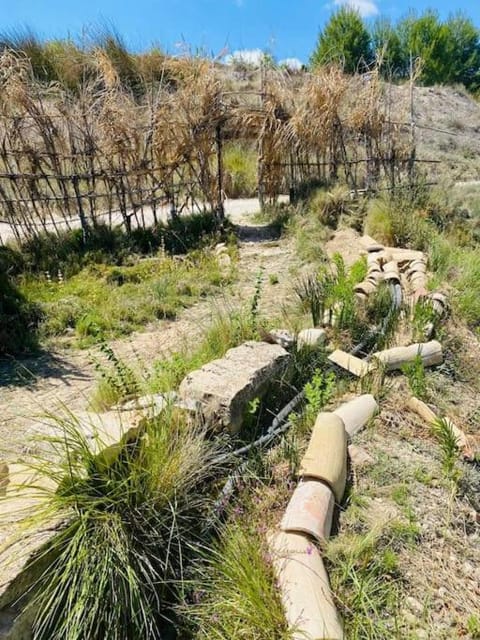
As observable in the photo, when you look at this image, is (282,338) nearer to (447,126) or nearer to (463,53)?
(447,126)

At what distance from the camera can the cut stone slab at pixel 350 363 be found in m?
3.37

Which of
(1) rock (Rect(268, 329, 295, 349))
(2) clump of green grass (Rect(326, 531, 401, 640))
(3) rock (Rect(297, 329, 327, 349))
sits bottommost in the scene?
(2) clump of green grass (Rect(326, 531, 401, 640))

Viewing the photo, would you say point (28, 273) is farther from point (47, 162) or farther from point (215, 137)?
point (215, 137)

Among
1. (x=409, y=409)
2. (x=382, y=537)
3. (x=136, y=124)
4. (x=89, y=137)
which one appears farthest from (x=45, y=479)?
(x=136, y=124)

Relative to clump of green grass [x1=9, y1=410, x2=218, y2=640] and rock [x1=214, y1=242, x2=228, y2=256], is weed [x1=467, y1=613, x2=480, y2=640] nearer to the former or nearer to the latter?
clump of green grass [x1=9, y1=410, x2=218, y2=640]

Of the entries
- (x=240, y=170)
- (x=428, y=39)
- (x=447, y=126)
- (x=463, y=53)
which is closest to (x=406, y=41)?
(x=428, y=39)

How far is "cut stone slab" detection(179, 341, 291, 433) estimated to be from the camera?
8.32 ft

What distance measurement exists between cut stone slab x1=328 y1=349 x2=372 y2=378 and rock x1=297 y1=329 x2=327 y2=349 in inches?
5.7

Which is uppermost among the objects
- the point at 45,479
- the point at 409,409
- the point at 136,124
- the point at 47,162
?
the point at 136,124

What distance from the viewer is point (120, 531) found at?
5.88 feet

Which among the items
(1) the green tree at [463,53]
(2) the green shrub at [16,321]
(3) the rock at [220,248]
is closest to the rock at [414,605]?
(2) the green shrub at [16,321]

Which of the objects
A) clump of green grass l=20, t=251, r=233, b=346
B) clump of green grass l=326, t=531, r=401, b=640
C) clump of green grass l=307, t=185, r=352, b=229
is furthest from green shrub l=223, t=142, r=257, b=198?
clump of green grass l=326, t=531, r=401, b=640

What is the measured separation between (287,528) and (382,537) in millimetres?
427

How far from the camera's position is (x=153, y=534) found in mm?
1931
